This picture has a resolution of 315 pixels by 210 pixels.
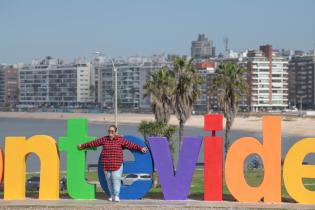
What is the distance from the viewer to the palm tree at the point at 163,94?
49.3m

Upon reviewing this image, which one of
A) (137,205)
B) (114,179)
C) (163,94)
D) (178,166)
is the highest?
(163,94)

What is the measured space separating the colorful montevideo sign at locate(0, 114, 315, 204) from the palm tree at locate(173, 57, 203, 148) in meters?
29.1

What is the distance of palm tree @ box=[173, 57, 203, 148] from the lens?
4847 centimetres

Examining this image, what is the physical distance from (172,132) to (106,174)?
833 inches

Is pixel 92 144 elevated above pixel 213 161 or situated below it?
above

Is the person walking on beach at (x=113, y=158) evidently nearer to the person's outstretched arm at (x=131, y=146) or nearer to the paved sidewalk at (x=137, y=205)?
the person's outstretched arm at (x=131, y=146)

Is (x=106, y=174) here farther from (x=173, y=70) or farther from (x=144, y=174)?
(x=173, y=70)

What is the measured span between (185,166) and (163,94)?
30966 mm

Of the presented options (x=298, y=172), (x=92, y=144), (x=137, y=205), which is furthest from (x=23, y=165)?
(x=298, y=172)

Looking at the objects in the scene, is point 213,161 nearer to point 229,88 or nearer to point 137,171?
point 137,171

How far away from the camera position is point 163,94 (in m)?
49.8

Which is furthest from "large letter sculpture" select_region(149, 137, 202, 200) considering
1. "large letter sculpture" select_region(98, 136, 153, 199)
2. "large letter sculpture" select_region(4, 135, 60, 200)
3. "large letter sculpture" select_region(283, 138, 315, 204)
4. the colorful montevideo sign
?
"large letter sculpture" select_region(4, 135, 60, 200)

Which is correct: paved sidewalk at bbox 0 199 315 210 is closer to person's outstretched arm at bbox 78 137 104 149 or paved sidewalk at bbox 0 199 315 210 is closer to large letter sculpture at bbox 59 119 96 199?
large letter sculpture at bbox 59 119 96 199

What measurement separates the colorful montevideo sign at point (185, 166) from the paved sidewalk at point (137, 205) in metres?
0.41
